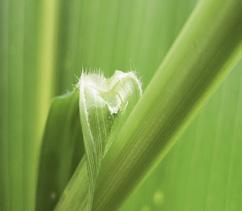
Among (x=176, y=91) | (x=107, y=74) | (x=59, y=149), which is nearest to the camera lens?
(x=176, y=91)

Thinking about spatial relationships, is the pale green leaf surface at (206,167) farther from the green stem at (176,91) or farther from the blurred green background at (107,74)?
the green stem at (176,91)

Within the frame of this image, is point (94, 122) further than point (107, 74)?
No

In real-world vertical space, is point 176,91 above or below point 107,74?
Answer: below

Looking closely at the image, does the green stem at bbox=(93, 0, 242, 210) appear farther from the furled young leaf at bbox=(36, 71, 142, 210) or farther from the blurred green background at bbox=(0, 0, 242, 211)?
the blurred green background at bbox=(0, 0, 242, 211)

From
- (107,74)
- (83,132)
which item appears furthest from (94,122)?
(107,74)

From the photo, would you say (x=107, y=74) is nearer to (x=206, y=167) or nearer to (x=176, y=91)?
(x=206, y=167)

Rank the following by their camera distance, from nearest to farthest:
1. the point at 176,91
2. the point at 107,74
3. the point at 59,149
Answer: the point at 176,91 → the point at 59,149 → the point at 107,74

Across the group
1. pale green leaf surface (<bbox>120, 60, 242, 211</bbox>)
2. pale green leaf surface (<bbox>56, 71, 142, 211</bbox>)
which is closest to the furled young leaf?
pale green leaf surface (<bbox>56, 71, 142, 211</bbox>)

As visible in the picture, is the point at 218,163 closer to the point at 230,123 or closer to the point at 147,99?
the point at 230,123
